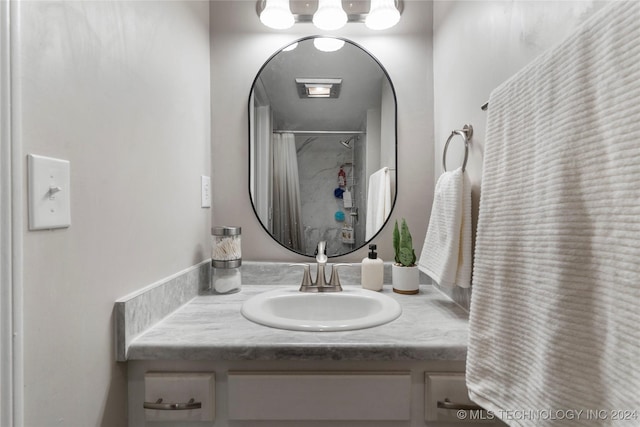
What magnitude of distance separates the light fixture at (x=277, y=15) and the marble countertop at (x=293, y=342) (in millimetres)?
1066

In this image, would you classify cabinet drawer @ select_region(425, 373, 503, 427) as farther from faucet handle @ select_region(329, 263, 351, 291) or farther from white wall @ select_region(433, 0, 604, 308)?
faucet handle @ select_region(329, 263, 351, 291)

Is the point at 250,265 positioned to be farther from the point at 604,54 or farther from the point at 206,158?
the point at 604,54

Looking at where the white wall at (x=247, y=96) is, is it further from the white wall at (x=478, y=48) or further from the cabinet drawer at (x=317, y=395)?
the cabinet drawer at (x=317, y=395)

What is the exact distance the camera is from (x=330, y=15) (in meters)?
1.16

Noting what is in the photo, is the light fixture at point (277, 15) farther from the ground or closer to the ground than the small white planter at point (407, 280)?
farther from the ground

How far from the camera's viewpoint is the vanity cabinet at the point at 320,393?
71 cm

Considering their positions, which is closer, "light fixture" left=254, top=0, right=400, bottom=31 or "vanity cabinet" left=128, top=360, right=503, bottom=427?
"vanity cabinet" left=128, top=360, right=503, bottom=427

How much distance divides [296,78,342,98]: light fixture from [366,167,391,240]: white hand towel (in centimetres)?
37

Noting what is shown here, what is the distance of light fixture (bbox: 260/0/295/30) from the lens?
1.17m

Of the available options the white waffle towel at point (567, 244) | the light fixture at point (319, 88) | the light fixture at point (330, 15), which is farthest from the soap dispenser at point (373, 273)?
the light fixture at point (330, 15)

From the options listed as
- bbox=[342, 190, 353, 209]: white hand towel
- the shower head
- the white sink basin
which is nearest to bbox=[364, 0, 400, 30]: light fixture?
the shower head

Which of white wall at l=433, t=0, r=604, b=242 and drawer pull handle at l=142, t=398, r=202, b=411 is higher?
white wall at l=433, t=0, r=604, b=242

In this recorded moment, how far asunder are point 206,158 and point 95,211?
64 cm

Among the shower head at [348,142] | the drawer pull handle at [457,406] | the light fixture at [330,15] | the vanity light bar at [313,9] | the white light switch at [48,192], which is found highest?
the vanity light bar at [313,9]
